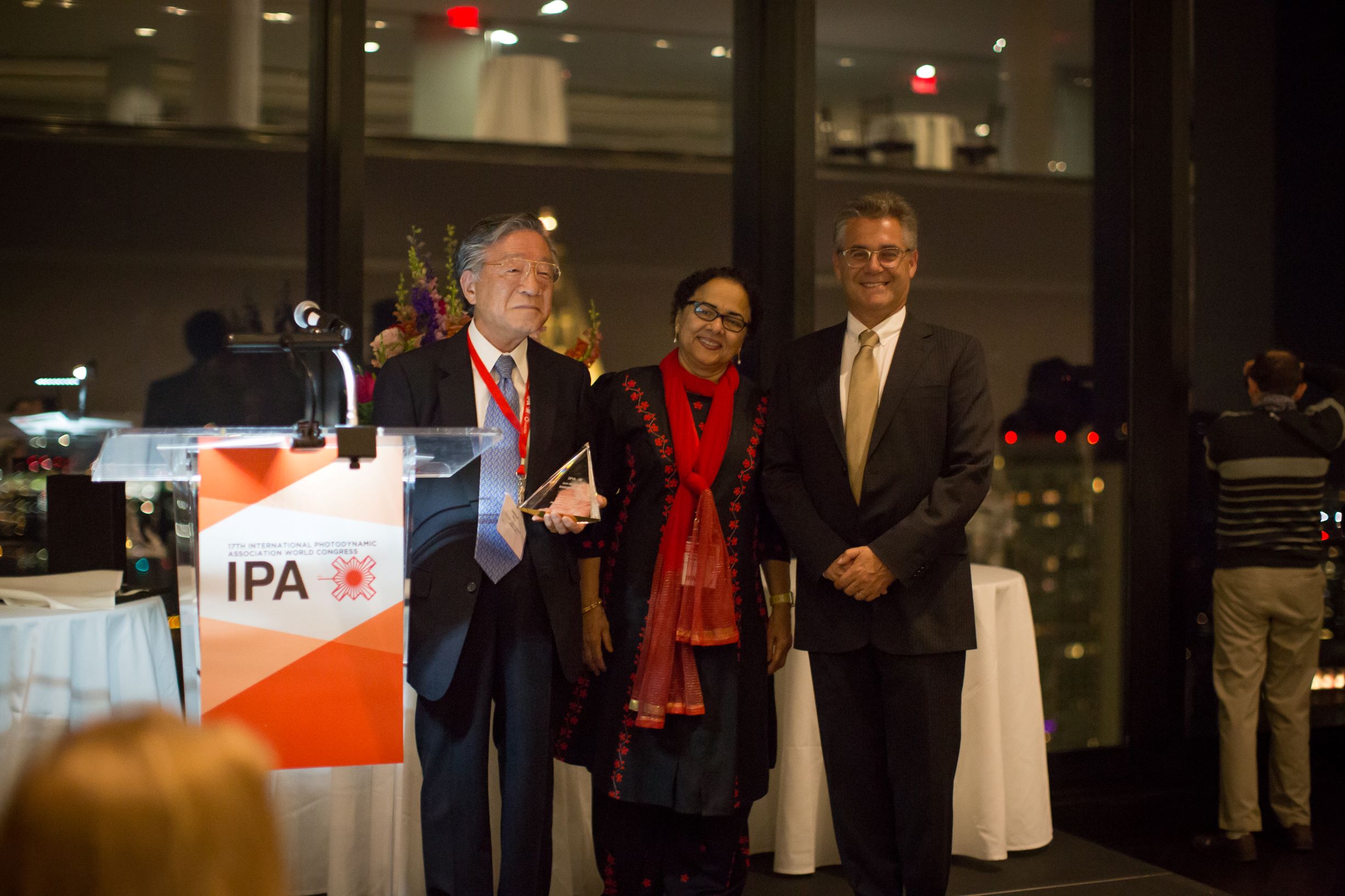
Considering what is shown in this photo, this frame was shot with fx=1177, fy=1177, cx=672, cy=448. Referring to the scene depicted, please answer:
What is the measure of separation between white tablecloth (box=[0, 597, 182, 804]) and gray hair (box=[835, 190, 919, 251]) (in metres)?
1.91

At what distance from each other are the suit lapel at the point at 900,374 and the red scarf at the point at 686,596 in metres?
0.37

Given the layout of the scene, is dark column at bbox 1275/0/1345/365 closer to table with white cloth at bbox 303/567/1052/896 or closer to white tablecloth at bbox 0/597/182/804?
table with white cloth at bbox 303/567/1052/896

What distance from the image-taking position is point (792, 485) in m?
2.77

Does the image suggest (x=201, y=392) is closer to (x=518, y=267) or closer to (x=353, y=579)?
(x=518, y=267)

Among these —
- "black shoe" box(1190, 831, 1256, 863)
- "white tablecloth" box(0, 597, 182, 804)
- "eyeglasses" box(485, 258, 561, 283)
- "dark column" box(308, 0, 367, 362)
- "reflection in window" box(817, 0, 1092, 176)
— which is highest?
"reflection in window" box(817, 0, 1092, 176)

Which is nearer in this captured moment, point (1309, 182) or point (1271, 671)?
point (1271, 671)

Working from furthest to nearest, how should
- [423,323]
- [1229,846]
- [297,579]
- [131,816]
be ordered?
[1229,846] → [423,323] → [297,579] → [131,816]

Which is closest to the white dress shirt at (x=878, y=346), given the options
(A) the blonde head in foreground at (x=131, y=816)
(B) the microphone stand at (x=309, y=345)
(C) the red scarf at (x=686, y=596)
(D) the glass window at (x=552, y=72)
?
(C) the red scarf at (x=686, y=596)

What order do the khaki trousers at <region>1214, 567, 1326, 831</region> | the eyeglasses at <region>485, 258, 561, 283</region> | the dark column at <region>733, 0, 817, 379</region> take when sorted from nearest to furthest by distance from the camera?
1. the eyeglasses at <region>485, 258, 561, 283</region>
2. the khaki trousers at <region>1214, 567, 1326, 831</region>
3. the dark column at <region>733, 0, 817, 379</region>

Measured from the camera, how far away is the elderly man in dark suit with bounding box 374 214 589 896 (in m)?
2.35

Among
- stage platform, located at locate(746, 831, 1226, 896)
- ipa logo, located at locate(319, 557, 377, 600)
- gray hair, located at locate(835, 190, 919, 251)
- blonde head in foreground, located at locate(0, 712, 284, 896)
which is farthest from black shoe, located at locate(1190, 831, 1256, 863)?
blonde head in foreground, located at locate(0, 712, 284, 896)

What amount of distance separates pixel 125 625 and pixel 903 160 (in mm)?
5059

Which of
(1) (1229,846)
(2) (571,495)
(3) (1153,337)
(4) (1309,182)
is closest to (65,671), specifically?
(2) (571,495)

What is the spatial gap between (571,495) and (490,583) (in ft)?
1.13
